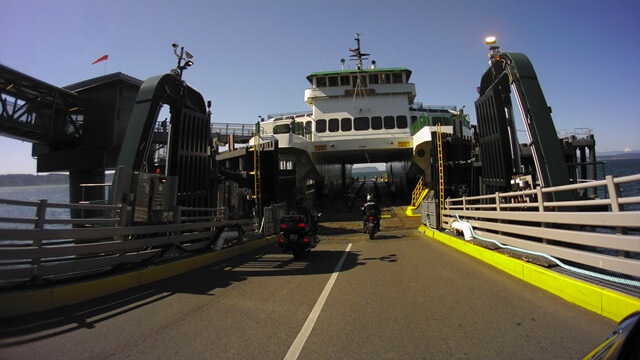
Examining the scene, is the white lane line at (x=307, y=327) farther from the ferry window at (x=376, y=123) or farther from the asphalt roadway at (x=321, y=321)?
the ferry window at (x=376, y=123)

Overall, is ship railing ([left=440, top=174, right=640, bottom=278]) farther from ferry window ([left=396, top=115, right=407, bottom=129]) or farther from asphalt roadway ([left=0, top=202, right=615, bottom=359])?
ferry window ([left=396, top=115, right=407, bottom=129])

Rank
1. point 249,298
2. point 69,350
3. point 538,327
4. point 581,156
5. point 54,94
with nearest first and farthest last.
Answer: point 69,350 → point 538,327 → point 249,298 → point 581,156 → point 54,94

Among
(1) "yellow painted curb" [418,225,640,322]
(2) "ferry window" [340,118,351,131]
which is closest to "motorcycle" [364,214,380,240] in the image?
(1) "yellow painted curb" [418,225,640,322]

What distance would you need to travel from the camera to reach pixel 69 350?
3.84 metres

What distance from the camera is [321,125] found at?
29.0m

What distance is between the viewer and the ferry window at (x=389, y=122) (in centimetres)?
2870

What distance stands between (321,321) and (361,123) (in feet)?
82.4

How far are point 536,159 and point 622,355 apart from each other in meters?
8.83

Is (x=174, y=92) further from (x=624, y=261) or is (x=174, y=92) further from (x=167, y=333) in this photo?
(x=624, y=261)

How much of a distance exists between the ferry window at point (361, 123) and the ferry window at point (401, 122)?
232 centimetres

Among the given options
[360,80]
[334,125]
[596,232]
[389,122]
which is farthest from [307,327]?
[360,80]

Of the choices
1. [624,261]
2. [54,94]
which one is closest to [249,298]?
[624,261]

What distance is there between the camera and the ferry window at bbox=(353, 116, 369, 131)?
2886 cm

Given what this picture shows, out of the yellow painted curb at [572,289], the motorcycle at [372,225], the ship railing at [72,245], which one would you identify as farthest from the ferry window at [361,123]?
the yellow painted curb at [572,289]
